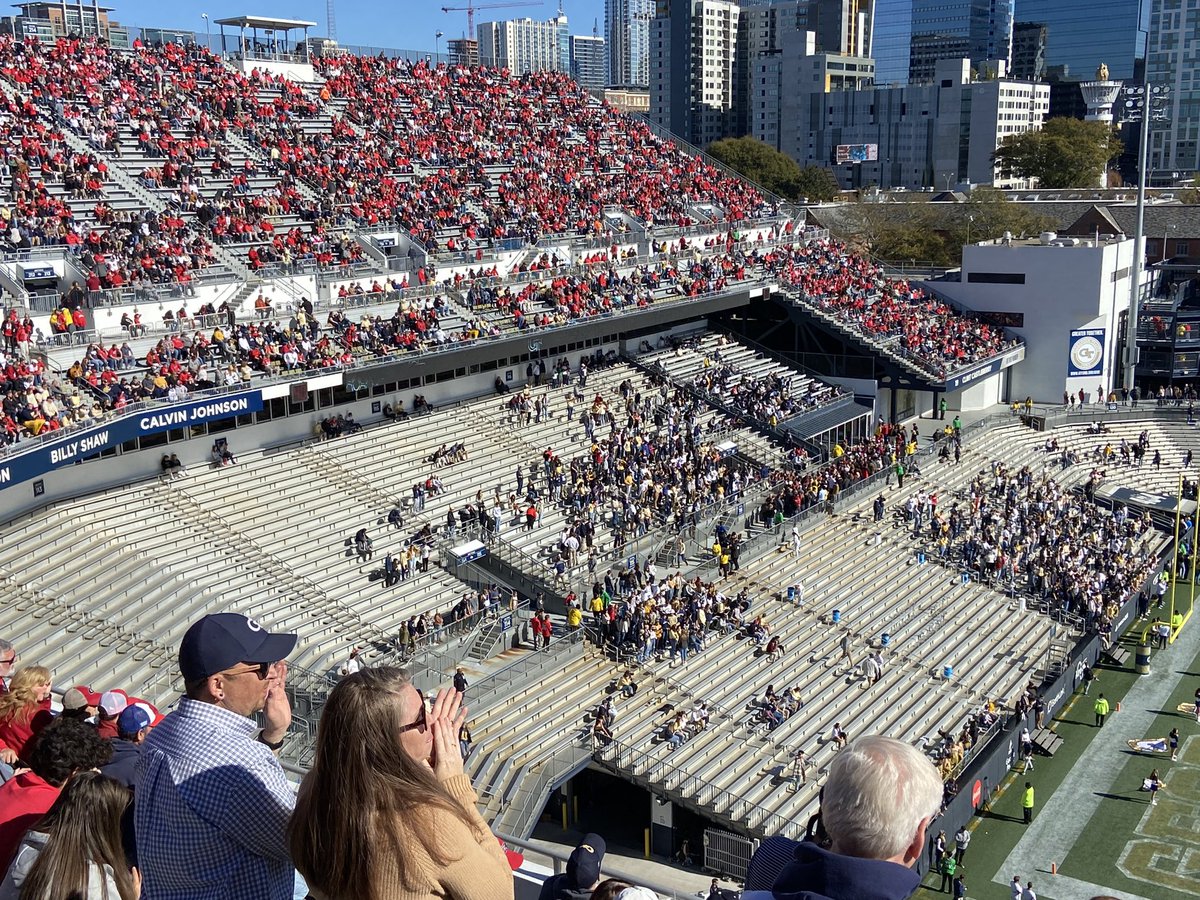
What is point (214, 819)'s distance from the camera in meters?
3.23

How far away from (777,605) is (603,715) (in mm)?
7456

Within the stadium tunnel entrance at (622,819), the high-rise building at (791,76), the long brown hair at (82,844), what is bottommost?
the stadium tunnel entrance at (622,819)

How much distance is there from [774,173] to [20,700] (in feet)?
289

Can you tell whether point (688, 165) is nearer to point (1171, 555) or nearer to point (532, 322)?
point (532, 322)

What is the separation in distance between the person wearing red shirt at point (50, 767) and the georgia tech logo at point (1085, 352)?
4543 cm

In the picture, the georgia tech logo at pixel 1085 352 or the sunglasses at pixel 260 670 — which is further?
the georgia tech logo at pixel 1085 352

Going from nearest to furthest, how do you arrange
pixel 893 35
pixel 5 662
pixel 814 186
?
pixel 5 662 < pixel 814 186 < pixel 893 35

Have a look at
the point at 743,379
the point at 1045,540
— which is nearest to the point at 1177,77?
the point at 743,379

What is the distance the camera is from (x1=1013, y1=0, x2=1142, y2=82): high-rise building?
17512 centimetres

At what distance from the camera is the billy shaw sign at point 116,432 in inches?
733

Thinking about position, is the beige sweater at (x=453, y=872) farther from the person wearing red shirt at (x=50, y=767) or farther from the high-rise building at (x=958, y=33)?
the high-rise building at (x=958, y=33)

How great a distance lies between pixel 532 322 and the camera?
3094cm

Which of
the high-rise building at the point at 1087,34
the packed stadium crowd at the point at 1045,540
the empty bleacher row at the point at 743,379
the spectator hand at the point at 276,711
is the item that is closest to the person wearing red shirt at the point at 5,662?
the spectator hand at the point at 276,711

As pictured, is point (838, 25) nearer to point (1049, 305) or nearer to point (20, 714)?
point (1049, 305)
